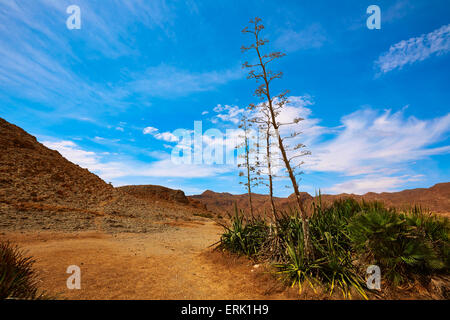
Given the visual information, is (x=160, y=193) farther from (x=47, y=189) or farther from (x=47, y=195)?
(x=47, y=195)

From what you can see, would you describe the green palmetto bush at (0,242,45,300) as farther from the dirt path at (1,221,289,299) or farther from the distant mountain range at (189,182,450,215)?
the distant mountain range at (189,182,450,215)

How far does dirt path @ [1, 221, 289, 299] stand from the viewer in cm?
518

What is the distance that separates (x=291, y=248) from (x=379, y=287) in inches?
76.9

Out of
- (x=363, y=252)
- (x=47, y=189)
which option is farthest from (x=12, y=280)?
(x=47, y=189)

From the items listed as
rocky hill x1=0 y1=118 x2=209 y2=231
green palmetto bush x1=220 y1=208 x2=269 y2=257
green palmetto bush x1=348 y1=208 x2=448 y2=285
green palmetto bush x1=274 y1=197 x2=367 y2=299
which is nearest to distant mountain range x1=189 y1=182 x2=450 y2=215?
green palmetto bush x1=220 y1=208 x2=269 y2=257

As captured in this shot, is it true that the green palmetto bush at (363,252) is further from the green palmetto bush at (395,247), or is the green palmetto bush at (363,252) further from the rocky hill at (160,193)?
the rocky hill at (160,193)

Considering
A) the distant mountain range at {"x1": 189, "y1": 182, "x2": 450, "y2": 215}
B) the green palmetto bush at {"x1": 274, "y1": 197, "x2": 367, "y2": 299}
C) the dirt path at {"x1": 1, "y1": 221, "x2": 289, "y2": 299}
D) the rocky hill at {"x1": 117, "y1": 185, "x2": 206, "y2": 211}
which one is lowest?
the dirt path at {"x1": 1, "y1": 221, "x2": 289, "y2": 299}

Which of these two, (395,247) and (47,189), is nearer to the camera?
(395,247)

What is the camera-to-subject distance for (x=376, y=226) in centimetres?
519

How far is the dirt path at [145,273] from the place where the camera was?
17.0 ft

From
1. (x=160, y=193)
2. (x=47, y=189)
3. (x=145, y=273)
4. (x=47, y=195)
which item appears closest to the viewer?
(x=145, y=273)

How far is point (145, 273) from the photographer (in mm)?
6531
